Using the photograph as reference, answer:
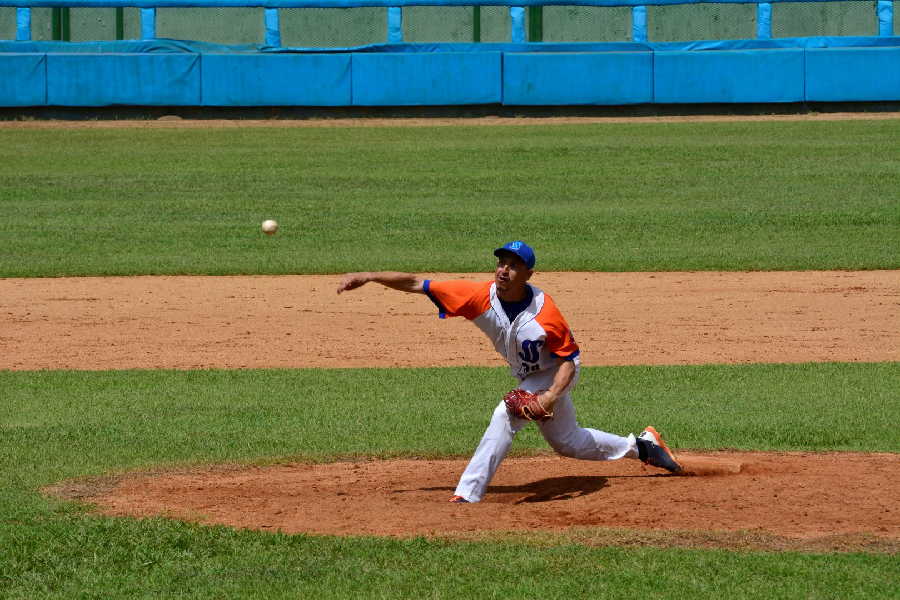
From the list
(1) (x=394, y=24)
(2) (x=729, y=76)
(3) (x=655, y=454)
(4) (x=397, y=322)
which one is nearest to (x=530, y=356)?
(3) (x=655, y=454)

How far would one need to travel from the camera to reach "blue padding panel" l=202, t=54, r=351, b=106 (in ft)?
87.0

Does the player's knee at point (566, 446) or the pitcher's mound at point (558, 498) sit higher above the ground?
the player's knee at point (566, 446)

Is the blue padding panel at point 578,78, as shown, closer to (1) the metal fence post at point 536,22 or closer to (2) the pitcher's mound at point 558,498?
(1) the metal fence post at point 536,22

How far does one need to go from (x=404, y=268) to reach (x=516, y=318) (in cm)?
947

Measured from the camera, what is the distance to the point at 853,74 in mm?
26812

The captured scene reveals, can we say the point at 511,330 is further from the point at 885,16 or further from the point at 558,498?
the point at 885,16

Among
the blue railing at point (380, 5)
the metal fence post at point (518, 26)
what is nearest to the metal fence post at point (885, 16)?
the blue railing at point (380, 5)

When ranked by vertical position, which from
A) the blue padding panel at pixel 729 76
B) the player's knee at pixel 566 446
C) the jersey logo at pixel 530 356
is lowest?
the player's knee at pixel 566 446

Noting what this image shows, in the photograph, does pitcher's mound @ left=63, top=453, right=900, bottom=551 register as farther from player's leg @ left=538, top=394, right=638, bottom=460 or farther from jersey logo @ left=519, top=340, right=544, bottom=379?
jersey logo @ left=519, top=340, right=544, bottom=379

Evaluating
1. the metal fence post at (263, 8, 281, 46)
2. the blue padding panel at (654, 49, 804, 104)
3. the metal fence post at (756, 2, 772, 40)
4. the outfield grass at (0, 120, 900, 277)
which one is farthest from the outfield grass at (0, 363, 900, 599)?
the metal fence post at (756, 2, 772, 40)

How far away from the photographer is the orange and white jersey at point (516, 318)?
7074mm

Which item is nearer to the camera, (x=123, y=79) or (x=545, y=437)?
(x=545, y=437)

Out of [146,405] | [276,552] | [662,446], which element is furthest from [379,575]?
[146,405]

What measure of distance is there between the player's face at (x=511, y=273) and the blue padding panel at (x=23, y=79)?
21.3 metres
